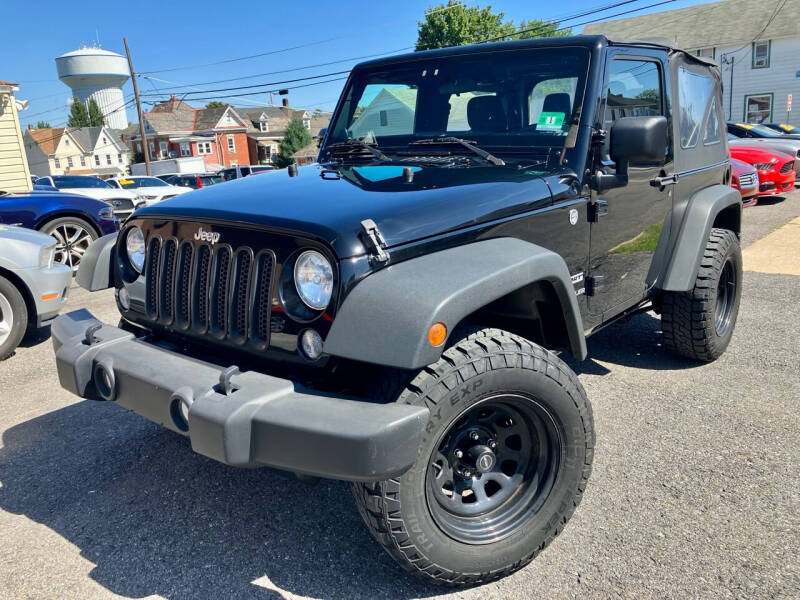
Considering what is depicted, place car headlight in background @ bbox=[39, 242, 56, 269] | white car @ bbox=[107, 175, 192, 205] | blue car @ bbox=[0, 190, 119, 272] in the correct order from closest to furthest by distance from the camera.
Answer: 1. car headlight in background @ bbox=[39, 242, 56, 269]
2. blue car @ bbox=[0, 190, 119, 272]
3. white car @ bbox=[107, 175, 192, 205]

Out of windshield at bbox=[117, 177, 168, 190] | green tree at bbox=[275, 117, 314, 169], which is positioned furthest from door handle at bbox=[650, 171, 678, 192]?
green tree at bbox=[275, 117, 314, 169]

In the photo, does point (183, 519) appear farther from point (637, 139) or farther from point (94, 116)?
point (94, 116)

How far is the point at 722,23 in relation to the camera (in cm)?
3456

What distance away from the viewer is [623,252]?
3439mm

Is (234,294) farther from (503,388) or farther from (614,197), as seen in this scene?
(614,197)

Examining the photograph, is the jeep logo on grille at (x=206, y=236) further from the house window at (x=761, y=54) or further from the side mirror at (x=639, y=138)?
the house window at (x=761, y=54)

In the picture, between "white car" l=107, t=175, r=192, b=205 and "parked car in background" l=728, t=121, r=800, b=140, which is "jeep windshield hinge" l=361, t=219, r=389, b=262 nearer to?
"white car" l=107, t=175, r=192, b=205

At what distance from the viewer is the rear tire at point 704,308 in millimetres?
4074

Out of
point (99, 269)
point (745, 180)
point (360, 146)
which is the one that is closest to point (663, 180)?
point (360, 146)

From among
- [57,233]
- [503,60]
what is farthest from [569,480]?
[57,233]

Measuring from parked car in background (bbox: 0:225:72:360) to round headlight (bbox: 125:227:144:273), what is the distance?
2.60 m

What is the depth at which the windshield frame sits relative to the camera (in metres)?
3.15

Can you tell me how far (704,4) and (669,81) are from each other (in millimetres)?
39882

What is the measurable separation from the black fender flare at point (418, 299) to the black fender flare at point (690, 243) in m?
1.74
